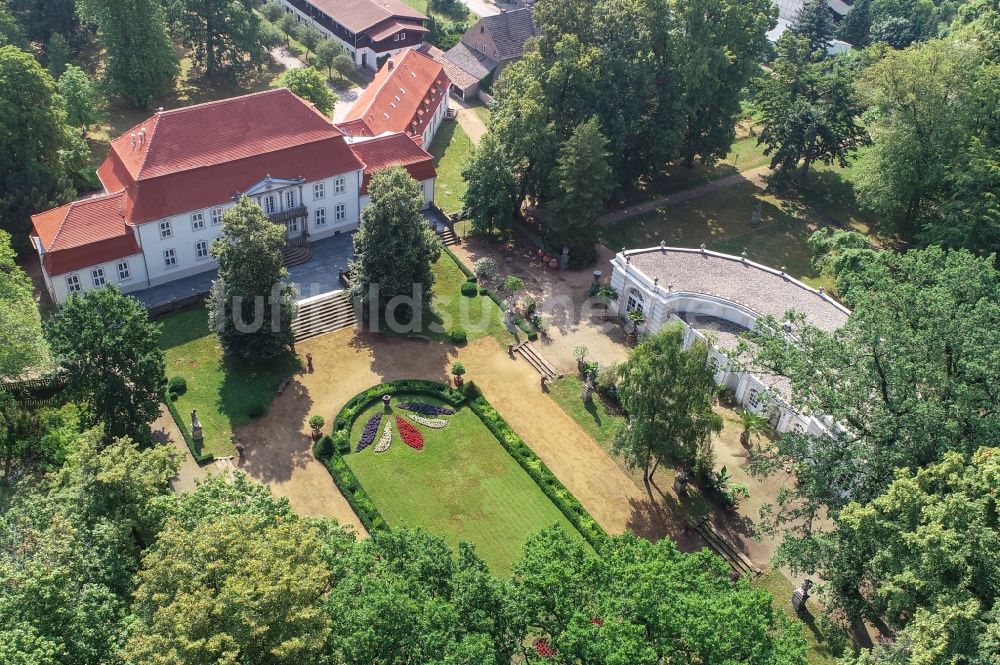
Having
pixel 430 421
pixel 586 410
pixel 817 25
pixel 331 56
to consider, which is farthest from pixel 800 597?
pixel 817 25

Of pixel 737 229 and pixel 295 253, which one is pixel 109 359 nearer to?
pixel 295 253

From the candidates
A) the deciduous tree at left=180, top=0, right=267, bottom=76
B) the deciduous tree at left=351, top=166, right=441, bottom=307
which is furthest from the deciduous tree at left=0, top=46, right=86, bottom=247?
the deciduous tree at left=351, top=166, right=441, bottom=307

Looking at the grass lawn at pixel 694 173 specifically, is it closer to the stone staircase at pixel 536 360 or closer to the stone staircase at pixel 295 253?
the stone staircase at pixel 536 360

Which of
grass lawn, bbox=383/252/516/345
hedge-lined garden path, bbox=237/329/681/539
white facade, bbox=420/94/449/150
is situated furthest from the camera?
white facade, bbox=420/94/449/150

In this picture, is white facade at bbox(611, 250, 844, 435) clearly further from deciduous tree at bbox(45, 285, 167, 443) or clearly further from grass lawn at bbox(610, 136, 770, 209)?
deciduous tree at bbox(45, 285, 167, 443)

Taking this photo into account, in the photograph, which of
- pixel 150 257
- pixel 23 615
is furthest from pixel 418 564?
pixel 150 257

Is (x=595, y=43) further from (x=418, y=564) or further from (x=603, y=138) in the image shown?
(x=418, y=564)
